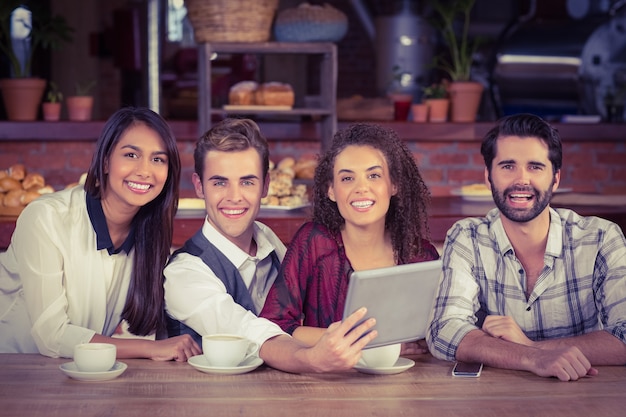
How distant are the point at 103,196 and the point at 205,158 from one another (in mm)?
308

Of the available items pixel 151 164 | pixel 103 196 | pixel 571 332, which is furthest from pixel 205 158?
pixel 571 332

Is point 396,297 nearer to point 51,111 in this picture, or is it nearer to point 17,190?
point 17,190

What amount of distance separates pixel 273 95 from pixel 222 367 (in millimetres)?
3014

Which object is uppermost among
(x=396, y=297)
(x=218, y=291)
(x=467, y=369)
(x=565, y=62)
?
(x=565, y=62)

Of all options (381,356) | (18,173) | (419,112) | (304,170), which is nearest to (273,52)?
(304,170)

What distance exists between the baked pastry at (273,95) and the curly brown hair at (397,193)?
95.1 inches

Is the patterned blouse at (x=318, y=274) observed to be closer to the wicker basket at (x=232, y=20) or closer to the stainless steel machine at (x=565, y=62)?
the wicker basket at (x=232, y=20)

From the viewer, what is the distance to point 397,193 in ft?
8.30

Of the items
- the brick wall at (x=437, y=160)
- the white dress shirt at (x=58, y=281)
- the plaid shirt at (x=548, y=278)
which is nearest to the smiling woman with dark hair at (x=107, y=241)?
the white dress shirt at (x=58, y=281)

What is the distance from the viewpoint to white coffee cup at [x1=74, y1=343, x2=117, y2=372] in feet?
6.64

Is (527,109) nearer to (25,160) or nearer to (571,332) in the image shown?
(25,160)

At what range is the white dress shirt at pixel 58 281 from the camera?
7.98ft

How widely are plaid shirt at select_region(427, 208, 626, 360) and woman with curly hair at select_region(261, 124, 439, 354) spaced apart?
0.13 m

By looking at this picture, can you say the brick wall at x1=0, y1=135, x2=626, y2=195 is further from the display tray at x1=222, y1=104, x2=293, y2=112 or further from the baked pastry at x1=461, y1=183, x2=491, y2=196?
the baked pastry at x1=461, y1=183, x2=491, y2=196
